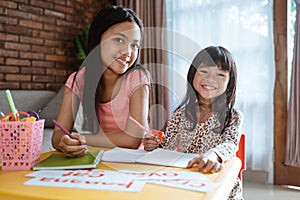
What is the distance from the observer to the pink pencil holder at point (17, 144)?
0.81 metres

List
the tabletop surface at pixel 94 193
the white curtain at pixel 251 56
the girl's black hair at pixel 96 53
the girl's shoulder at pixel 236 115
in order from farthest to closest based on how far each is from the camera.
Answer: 1. the white curtain at pixel 251 56
2. the girl's black hair at pixel 96 53
3. the girl's shoulder at pixel 236 115
4. the tabletop surface at pixel 94 193

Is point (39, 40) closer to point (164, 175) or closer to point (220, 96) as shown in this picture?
point (220, 96)

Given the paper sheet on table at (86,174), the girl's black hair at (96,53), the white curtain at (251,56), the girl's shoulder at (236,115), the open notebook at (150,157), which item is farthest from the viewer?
the white curtain at (251,56)

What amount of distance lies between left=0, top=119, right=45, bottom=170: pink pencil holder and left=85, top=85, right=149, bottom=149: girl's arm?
38 cm

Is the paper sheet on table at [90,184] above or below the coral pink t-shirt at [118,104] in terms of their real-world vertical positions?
below

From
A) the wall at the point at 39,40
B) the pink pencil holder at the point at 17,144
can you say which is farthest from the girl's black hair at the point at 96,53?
the wall at the point at 39,40

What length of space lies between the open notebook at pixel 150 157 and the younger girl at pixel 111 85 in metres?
0.20

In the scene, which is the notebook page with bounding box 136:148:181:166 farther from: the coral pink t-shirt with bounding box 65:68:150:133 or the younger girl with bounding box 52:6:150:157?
the coral pink t-shirt with bounding box 65:68:150:133

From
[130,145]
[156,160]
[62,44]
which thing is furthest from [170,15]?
[156,160]

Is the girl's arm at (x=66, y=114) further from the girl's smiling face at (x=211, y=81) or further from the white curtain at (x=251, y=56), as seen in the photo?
the white curtain at (x=251, y=56)

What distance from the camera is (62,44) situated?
3.54m

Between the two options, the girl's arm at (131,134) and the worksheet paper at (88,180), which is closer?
the worksheet paper at (88,180)

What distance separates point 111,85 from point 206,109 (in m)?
0.42

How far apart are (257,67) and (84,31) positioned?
1.84 meters
